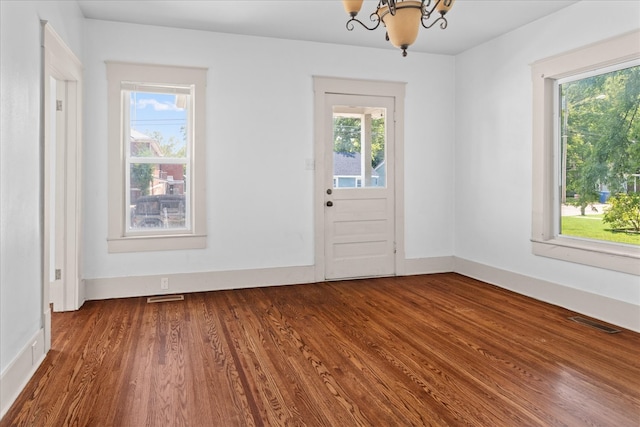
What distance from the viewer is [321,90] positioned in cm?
507

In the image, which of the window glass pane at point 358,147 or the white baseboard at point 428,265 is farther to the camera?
the white baseboard at point 428,265

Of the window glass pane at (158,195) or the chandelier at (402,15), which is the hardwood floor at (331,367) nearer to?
the window glass pane at (158,195)

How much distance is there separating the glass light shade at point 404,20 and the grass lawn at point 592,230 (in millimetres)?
2704

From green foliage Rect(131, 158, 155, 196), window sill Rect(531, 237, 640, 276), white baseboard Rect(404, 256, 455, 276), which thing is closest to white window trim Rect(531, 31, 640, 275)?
window sill Rect(531, 237, 640, 276)

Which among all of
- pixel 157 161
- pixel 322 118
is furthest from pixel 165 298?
pixel 322 118

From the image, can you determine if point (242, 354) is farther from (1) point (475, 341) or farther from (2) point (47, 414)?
(1) point (475, 341)

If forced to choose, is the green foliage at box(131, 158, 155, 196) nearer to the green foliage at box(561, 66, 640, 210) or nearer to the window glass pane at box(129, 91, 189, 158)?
the window glass pane at box(129, 91, 189, 158)

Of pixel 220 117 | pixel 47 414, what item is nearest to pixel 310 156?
pixel 220 117

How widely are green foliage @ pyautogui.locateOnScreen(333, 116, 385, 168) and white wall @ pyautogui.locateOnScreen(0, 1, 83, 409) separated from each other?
10.0 ft

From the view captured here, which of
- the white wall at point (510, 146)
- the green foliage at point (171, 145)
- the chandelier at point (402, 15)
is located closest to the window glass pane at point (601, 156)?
the white wall at point (510, 146)

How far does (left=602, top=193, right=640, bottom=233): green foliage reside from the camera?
3.59 metres

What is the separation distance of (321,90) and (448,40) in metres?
1.55

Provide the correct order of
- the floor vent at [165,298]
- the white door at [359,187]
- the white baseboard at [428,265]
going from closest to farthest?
Answer: the floor vent at [165,298]
the white door at [359,187]
the white baseboard at [428,265]

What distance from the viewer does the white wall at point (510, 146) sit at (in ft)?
12.2
